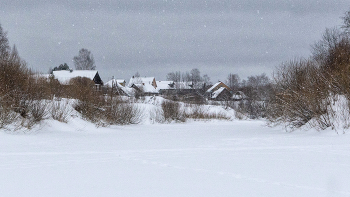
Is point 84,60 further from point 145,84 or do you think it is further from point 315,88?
point 315,88

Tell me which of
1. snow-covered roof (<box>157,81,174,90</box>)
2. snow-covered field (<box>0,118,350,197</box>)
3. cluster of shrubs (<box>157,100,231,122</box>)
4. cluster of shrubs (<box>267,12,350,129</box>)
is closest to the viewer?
snow-covered field (<box>0,118,350,197</box>)

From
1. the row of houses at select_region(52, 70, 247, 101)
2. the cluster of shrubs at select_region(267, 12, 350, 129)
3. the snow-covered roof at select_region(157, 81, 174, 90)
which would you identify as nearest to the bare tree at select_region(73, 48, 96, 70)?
the row of houses at select_region(52, 70, 247, 101)

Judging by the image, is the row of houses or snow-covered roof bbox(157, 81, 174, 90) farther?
snow-covered roof bbox(157, 81, 174, 90)

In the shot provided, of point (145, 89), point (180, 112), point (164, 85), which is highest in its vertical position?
point (164, 85)

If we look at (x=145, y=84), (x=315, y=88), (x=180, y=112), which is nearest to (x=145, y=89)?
(x=145, y=84)

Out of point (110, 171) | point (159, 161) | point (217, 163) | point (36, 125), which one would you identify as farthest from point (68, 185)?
point (36, 125)

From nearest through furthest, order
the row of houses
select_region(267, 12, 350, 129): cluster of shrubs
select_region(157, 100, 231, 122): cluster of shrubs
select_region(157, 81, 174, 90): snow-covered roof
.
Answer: select_region(267, 12, 350, 129): cluster of shrubs < select_region(157, 100, 231, 122): cluster of shrubs < the row of houses < select_region(157, 81, 174, 90): snow-covered roof

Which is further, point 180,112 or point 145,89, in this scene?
point 145,89

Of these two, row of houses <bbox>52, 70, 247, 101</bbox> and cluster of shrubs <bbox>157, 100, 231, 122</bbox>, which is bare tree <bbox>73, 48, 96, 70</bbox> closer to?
row of houses <bbox>52, 70, 247, 101</bbox>

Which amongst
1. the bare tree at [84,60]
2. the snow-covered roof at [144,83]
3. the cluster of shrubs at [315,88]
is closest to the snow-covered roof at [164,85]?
the snow-covered roof at [144,83]

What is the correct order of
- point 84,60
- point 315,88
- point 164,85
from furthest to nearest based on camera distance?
point 164,85 < point 84,60 < point 315,88

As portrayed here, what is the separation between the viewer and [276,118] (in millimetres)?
19938

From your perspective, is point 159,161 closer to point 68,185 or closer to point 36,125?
point 68,185

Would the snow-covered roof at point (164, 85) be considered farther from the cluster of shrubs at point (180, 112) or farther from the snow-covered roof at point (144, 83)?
the cluster of shrubs at point (180, 112)
